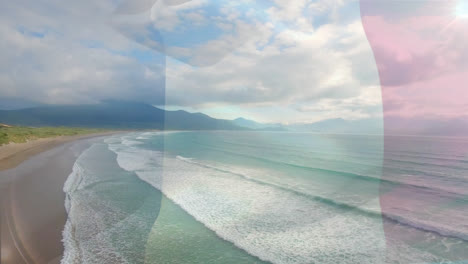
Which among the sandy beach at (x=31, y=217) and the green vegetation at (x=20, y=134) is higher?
the green vegetation at (x=20, y=134)

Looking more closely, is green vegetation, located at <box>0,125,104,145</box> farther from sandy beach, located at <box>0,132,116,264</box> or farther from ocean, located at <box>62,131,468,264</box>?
ocean, located at <box>62,131,468,264</box>

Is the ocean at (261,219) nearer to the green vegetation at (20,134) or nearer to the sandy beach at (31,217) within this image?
the sandy beach at (31,217)

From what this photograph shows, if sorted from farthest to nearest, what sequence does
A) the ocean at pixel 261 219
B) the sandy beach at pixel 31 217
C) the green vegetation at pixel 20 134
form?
the green vegetation at pixel 20 134 < the ocean at pixel 261 219 < the sandy beach at pixel 31 217

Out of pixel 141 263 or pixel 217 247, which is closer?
pixel 141 263

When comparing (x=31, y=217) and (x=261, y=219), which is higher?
(x=31, y=217)

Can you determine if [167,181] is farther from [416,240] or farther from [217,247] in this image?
[416,240]

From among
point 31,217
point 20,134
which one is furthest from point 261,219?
point 20,134

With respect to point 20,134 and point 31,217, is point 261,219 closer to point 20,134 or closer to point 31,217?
point 31,217

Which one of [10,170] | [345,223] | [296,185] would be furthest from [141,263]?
[10,170]

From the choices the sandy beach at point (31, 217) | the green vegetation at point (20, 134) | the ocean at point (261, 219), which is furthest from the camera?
the green vegetation at point (20, 134)

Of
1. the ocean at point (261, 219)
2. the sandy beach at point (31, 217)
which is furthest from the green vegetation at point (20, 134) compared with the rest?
the ocean at point (261, 219)

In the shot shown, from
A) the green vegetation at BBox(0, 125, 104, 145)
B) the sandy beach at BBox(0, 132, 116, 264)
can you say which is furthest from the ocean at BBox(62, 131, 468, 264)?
the green vegetation at BBox(0, 125, 104, 145)
